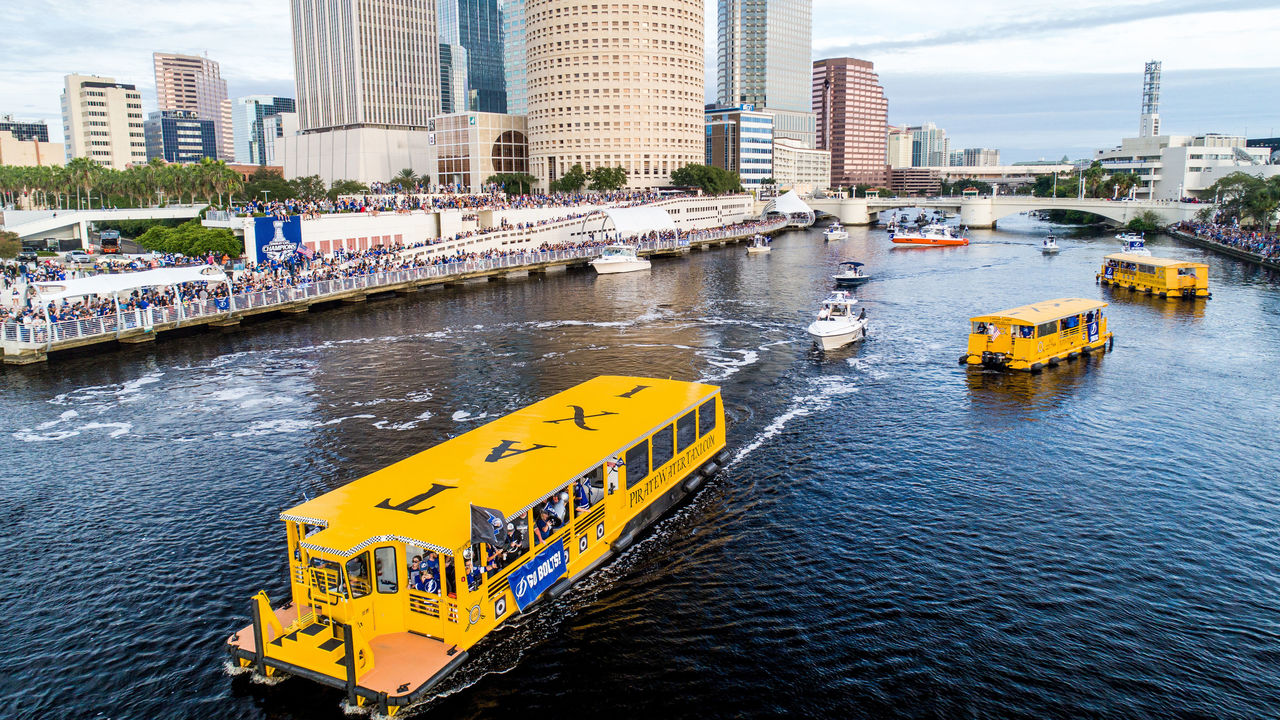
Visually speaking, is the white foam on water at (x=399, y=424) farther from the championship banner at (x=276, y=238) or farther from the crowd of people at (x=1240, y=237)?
the crowd of people at (x=1240, y=237)

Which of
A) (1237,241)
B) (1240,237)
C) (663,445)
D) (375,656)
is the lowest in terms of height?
(375,656)

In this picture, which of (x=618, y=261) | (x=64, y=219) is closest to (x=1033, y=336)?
(x=618, y=261)

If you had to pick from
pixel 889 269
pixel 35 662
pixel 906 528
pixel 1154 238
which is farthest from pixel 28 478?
pixel 1154 238

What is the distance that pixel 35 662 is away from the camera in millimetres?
22141

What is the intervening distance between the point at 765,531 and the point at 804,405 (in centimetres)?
1727

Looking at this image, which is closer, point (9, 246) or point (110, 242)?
point (9, 246)

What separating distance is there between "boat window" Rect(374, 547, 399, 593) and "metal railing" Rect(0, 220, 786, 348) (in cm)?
4987

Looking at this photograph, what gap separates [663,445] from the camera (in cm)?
3039

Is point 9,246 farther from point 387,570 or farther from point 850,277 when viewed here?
point 387,570

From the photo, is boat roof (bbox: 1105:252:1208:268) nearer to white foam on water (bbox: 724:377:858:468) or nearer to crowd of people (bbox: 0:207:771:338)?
white foam on water (bbox: 724:377:858:468)

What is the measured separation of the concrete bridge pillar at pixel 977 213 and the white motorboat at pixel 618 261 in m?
106

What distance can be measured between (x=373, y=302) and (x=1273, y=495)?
74168mm

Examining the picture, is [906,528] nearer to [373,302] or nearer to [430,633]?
[430,633]

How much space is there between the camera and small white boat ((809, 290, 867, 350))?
197 feet
